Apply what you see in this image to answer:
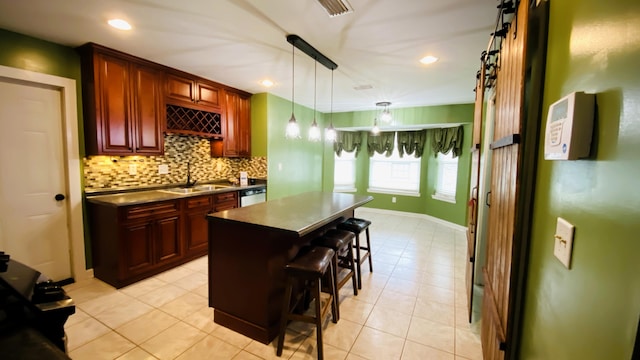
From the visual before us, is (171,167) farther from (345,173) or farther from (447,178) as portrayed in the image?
(447,178)

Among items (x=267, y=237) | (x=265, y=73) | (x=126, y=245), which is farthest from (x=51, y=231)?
(x=265, y=73)

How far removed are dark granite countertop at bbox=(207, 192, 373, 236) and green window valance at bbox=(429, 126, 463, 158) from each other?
3.42 metres

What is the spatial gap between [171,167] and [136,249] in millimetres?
1321

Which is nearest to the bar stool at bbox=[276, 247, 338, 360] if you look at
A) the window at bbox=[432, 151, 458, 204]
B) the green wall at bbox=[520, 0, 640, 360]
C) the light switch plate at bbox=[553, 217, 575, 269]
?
the green wall at bbox=[520, 0, 640, 360]

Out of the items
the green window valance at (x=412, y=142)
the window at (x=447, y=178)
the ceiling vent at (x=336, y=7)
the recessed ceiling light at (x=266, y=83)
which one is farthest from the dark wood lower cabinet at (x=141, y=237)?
the window at (x=447, y=178)

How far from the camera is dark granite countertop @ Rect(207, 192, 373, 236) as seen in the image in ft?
6.24

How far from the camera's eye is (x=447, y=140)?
18.0 feet

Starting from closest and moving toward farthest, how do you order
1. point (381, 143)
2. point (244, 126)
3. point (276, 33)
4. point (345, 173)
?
point (276, 33)
point (244, 126)
point (381, 143)
point (345, 173)

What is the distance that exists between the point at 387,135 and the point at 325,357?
5344 millimetres

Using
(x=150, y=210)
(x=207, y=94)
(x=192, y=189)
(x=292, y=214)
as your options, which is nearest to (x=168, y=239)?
(x=150, y=210)

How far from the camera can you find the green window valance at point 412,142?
19.7 ft

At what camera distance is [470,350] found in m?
1.99

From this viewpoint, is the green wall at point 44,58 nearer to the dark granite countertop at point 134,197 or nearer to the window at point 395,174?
the dark granite countertop at point 134,197

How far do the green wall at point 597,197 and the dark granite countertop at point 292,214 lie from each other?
131 centimetres
